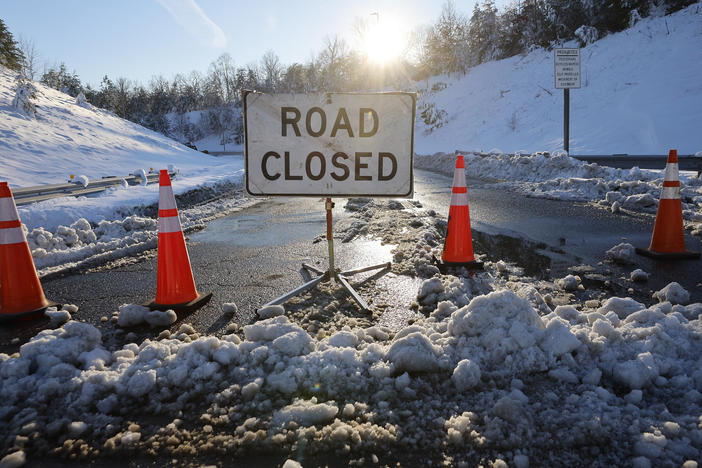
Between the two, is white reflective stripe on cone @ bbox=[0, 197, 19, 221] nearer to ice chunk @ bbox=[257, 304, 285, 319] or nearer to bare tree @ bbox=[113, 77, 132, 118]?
ice chunk @ bbox=[257, 304, 285, 319]

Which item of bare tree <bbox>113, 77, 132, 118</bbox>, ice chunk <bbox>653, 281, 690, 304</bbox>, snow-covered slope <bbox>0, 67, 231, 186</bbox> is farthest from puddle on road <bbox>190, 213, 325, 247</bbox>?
bare tree <bbox>113, 77, 132, 118</bbox>

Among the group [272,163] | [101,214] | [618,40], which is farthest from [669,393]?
[618,40]

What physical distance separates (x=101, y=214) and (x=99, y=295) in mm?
4616

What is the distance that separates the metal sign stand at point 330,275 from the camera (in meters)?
3.34

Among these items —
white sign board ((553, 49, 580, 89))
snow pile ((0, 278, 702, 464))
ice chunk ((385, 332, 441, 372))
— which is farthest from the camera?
white sign board ((553, 49, 580, 89))

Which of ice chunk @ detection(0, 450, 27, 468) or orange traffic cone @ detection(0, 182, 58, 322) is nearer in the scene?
ice chunk @ detection(0, 450, 27, 468)

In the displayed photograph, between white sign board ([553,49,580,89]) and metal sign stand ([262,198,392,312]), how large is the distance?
42.0 ft

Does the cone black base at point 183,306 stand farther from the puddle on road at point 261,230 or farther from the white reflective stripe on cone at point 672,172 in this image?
the white reflective stripe on cone at point 672,172

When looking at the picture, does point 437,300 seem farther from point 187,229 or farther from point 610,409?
point 187,229

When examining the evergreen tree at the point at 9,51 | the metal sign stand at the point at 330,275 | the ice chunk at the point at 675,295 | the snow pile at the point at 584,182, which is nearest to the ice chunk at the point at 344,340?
the metal sign stand at the point at 330,275

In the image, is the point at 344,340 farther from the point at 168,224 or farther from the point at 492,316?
the point at 168,224

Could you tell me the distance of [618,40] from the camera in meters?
30.1

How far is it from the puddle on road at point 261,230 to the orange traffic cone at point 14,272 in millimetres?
2372

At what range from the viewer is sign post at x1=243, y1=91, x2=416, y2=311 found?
3.60m
